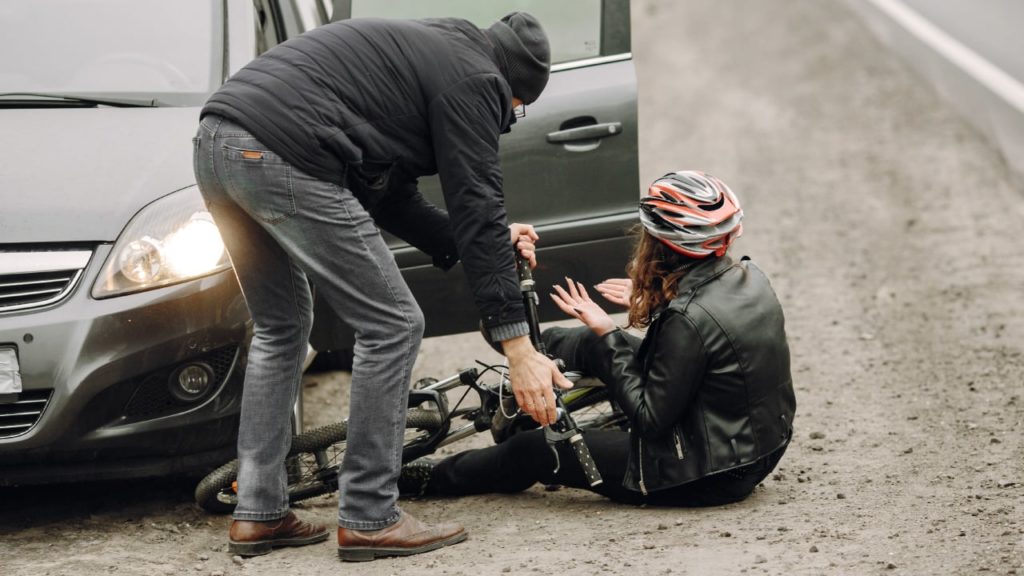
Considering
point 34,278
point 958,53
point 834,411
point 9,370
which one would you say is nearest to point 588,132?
point 834,411

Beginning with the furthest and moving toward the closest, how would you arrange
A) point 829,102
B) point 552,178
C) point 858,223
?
point 829,102 < point 858,223 < point 552,178

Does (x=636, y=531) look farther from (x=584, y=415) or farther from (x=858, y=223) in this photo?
(x=858, y=223)

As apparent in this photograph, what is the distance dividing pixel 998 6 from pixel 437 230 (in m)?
11.4

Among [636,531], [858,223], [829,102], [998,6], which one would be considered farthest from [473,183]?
[998,6]

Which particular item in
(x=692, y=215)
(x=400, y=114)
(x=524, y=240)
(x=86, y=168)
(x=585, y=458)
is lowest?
(x=585, y=458)

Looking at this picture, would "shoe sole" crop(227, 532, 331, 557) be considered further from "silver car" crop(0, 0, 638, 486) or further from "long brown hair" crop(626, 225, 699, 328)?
"long brown hair" crop(626, 225, 699, 328)

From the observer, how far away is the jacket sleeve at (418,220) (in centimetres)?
452

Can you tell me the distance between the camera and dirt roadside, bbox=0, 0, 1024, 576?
4.07 metres

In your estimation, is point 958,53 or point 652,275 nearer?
point 652,275

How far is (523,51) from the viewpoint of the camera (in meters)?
3.95

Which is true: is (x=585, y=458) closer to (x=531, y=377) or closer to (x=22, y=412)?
(x=531, y=377)

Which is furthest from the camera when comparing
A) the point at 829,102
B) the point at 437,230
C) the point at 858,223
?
the point at 829,102

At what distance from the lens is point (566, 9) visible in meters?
5.43

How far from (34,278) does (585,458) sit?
1767mm
